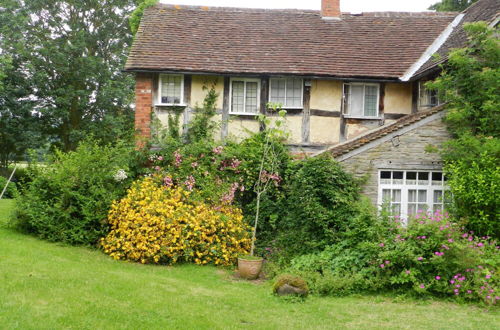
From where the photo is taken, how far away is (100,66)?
25453 mm

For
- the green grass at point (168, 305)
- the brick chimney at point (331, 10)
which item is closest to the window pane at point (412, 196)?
the green grass at point (168, 305)

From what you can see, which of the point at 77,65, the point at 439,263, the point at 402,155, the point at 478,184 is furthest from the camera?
the point at 77,65

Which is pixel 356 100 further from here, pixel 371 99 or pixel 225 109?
pixel 225 109

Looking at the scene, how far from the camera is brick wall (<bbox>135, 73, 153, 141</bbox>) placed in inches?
556

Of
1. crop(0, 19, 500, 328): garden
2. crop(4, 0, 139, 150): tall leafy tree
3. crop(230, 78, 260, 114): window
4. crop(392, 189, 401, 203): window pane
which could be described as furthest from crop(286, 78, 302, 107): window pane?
crop(4, 0, 139, 150): tall leafy tree

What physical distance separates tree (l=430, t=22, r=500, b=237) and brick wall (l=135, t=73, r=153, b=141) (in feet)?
27.5

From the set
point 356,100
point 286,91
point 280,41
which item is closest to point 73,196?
point 286,91

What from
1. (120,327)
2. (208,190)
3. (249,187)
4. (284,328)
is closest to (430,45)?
(249,187)

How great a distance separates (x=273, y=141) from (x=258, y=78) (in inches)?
135

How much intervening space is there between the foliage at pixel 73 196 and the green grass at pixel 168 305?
1956 mm

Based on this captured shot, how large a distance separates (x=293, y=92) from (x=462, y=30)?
226 inches

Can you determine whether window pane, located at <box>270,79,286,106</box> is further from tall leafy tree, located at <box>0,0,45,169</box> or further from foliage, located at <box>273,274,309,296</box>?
tall leafy tree, located at <box>0,0,45,169</box>

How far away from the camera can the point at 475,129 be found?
413 inches

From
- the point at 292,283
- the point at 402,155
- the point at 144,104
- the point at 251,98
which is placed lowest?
the point at 292,283
